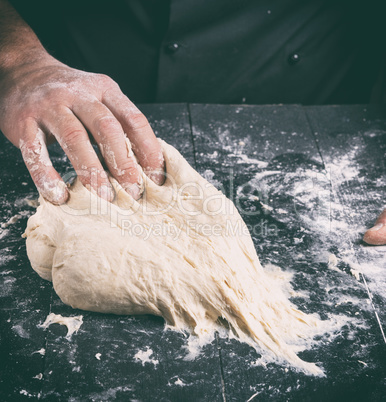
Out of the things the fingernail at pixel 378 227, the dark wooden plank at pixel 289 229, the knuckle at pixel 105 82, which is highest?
the knuckle at pixel 105 82

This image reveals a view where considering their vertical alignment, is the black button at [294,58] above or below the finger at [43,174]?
above

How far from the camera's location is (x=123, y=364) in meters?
1.27

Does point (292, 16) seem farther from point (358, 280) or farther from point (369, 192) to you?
point (358, 280)

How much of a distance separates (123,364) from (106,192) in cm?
56

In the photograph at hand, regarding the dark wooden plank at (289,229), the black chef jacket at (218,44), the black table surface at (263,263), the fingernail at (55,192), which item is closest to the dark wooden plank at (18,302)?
the black table surface at (263,263)

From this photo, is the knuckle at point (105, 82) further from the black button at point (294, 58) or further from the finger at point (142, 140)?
the black button at point (294, 58)

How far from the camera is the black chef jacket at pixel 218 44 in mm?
2195

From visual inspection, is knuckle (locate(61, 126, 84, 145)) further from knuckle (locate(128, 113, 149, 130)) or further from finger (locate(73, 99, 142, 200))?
knuckle (locate(128, 113, 149, 130))

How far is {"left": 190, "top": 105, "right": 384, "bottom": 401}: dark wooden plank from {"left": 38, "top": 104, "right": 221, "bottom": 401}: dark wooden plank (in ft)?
0.28

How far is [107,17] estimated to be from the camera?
7.29 feet

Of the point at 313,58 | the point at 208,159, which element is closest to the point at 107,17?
the point at 208,159

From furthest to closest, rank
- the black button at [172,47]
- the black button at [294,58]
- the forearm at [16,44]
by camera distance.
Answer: the black button at [294,58], the black button at [172,47], the forearm at [16,44]

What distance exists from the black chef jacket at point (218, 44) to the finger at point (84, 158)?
0.85 m

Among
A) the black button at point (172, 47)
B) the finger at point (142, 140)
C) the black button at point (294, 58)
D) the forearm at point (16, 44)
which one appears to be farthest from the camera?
the black button at point (294, 58)
